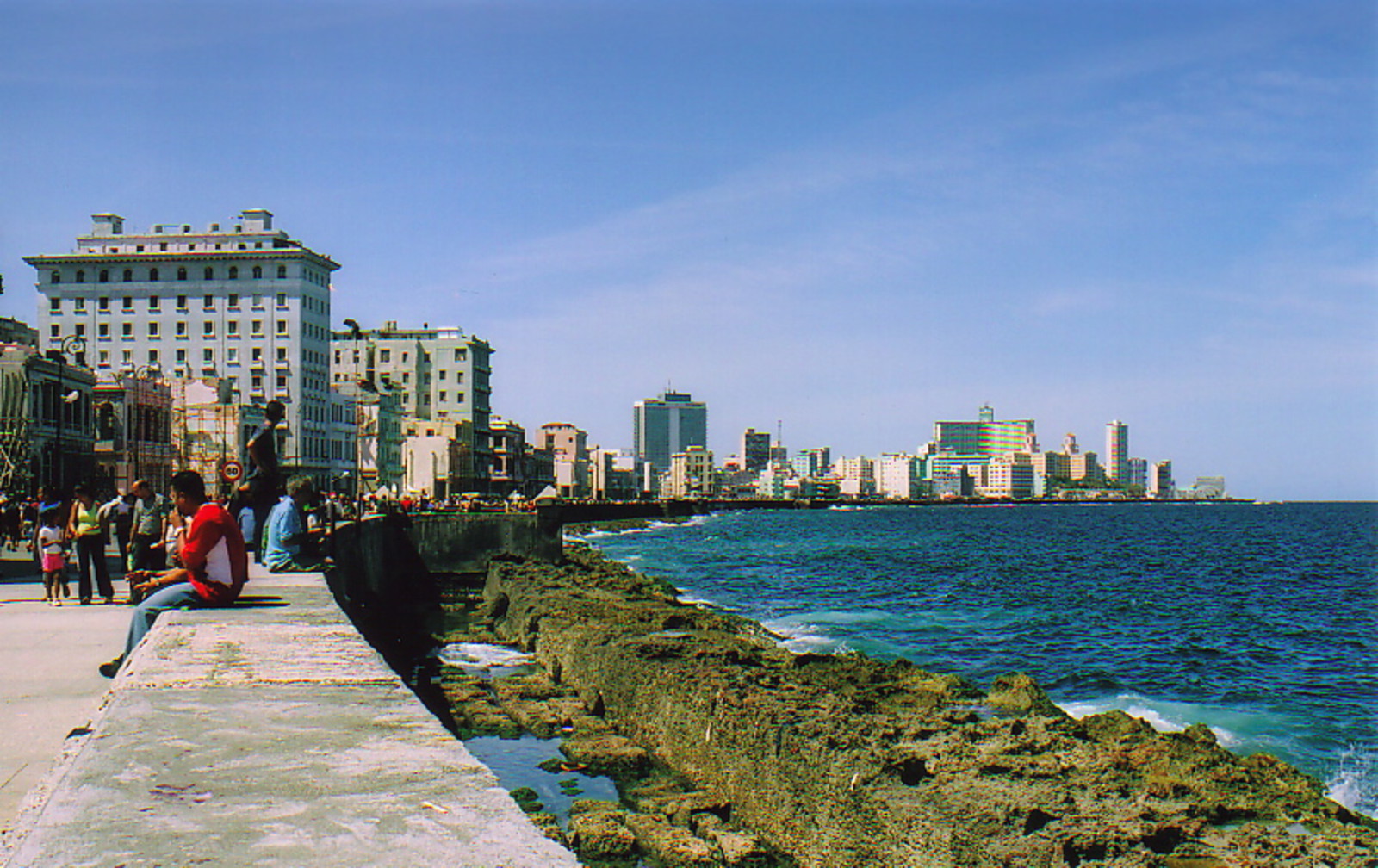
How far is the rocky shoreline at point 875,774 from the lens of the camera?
866 cm

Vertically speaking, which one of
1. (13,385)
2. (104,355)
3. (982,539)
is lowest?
(982,539)

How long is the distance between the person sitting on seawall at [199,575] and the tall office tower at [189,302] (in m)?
98.5

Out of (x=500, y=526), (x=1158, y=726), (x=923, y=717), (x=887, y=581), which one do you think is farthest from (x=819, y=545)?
(x=923, y=717)

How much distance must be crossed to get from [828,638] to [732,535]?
231 feet

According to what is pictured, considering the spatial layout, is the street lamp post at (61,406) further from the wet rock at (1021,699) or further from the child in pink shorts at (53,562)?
the wet rock at (1021,699)

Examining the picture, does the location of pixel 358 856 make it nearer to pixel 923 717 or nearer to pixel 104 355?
pixel 923 717

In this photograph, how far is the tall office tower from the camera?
105 meters

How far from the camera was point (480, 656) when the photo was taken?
870 inches

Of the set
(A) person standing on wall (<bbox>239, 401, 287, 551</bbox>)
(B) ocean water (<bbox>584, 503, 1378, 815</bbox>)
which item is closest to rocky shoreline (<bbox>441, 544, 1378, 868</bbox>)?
(A) person standing on wall (<bbox>239, 401, 287, 551</bbox>)

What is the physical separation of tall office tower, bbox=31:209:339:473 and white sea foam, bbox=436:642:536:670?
85.5m

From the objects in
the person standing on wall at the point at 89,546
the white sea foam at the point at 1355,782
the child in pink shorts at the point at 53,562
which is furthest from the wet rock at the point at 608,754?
the white sea foam at the point at 1355,782

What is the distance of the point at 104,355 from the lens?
105 meters

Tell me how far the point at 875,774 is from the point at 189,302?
108 metres

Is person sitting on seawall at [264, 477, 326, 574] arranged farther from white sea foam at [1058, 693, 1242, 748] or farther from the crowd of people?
white sea foam at [1058, 693, 1242, 748]
